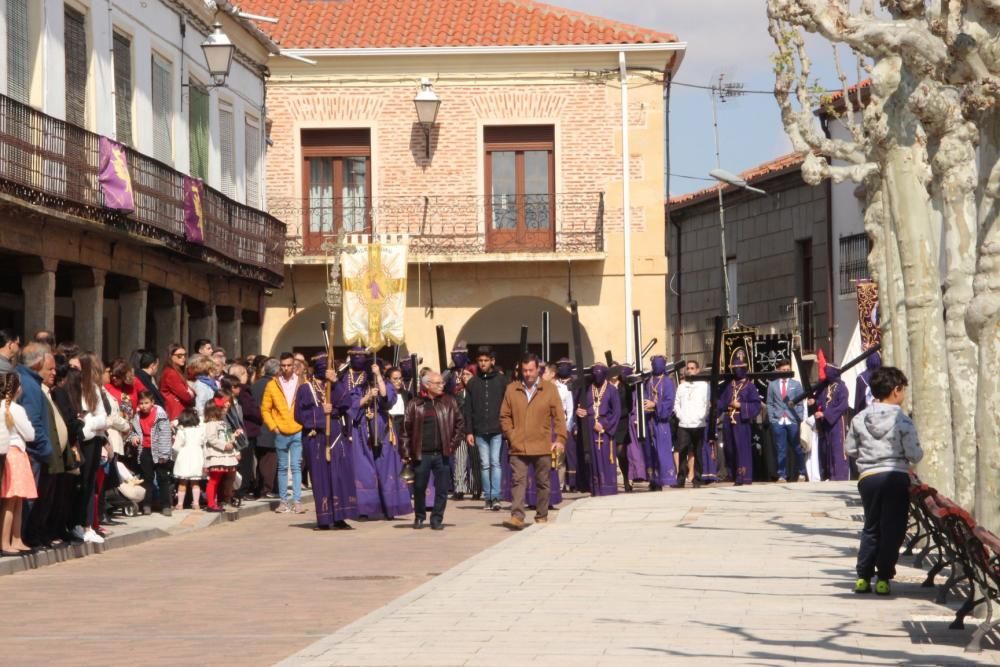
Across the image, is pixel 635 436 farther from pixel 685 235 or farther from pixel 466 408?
pixel 685 235

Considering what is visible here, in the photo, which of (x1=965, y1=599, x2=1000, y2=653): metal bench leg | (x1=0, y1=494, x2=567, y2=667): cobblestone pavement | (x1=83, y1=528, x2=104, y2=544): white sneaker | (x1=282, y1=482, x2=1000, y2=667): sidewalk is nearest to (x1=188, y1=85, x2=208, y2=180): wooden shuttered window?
(x1=0, y1=494, x2=567, y2=667): cobblestone pavement

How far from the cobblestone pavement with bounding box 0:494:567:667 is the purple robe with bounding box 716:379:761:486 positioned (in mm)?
8147

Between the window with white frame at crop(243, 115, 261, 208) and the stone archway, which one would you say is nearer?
the window with white frame at crop(243, 115, 261, 208)

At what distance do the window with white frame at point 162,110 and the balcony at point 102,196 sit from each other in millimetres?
955

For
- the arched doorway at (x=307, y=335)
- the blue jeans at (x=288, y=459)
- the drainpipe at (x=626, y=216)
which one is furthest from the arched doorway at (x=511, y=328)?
the blue jeans at (x=288, y=459)

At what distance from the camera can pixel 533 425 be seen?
2047 centimetres

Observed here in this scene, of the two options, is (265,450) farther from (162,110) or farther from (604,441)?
(162,110)

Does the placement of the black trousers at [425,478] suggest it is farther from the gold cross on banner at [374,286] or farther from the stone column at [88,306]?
the gold cross on banner at [374,286]

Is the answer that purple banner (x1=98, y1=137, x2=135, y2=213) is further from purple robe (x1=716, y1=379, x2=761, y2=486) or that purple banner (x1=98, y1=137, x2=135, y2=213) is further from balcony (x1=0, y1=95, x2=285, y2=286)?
purple robe (x1=716, y1=379, x2=761, y2=486)

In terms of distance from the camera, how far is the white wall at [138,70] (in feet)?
85.6

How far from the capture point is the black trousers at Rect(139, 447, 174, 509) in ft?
69.0

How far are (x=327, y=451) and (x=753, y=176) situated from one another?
1042 inches

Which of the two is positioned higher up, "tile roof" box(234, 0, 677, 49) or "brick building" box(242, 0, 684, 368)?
"tile roof" box(234, 0, 677, 49)

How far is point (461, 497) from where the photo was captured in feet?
86.5
